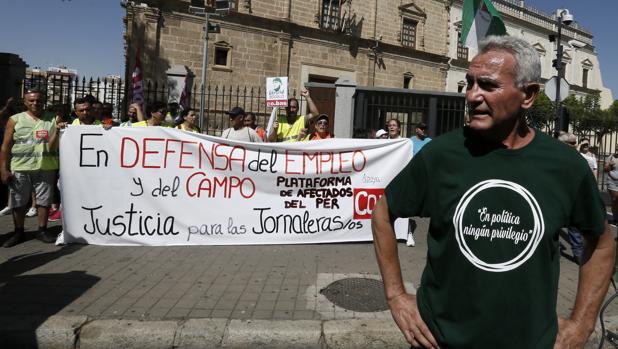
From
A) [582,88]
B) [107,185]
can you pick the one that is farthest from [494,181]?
[582,88]

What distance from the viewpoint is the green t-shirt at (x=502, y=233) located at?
1.58 meters

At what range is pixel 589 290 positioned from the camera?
1.72 metres

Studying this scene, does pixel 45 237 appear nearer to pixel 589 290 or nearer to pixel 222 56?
pixel 589 290

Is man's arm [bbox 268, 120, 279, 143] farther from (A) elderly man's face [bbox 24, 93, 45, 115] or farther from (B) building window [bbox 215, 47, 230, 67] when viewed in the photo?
(B) building window [bbox 215, 47, 230, 67]

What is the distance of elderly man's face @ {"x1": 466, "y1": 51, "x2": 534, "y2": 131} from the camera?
5.45 feet

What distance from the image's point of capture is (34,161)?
19.7 ft

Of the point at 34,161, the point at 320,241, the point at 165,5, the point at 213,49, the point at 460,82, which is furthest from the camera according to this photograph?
the point at 460,82

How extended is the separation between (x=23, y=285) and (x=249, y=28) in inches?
886

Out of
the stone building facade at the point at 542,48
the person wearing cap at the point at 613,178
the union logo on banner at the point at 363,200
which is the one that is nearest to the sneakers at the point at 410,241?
the union logo on banner at the point at 363,200

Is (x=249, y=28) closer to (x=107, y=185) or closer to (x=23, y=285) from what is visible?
(x=107, y=185)

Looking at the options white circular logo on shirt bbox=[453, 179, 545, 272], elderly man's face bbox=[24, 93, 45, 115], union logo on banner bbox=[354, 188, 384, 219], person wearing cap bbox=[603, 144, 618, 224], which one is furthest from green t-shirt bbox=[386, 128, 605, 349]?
person wearing cap bbox=[603, 144, 618, 224]

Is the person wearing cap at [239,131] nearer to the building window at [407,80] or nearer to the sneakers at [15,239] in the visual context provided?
the sneakers at [15,239]

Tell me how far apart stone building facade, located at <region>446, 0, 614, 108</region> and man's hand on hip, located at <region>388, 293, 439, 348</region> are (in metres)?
30.9

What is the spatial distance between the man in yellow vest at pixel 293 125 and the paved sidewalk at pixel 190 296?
261 cm
